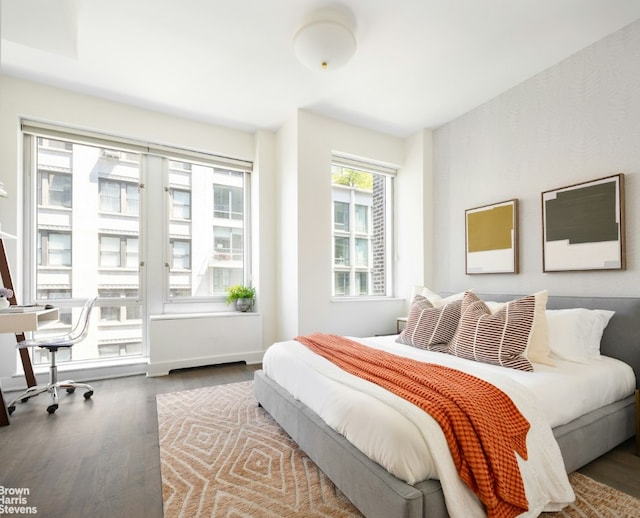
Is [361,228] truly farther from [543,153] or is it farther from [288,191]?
[543,153]

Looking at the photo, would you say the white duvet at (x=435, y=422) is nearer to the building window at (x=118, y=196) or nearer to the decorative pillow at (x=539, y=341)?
the decorative pillow at (x=539, y=341)

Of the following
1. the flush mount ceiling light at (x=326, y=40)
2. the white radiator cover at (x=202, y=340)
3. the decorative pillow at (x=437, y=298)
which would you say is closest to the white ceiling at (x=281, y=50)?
the flush mount ceiling light at (x=326, y=40)

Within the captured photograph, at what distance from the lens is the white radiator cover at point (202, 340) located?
12.2 feet

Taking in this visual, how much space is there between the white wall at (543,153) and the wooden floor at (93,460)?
1557 millimetres

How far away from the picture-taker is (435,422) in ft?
4.46

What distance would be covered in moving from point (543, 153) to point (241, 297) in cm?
350

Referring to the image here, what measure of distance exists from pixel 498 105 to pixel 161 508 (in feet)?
13.8

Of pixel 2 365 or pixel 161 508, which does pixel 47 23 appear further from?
pixel 161 508

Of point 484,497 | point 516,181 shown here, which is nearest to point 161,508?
point 484,497

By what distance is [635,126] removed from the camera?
2514mm

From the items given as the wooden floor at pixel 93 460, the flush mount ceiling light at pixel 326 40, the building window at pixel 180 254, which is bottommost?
the wooden floor at pixel 93 460

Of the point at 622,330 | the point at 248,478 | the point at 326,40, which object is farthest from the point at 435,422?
the point at 326,40

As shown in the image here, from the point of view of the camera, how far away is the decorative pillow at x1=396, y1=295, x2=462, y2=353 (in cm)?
260

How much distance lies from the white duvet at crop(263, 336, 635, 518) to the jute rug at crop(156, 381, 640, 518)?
0.24m
